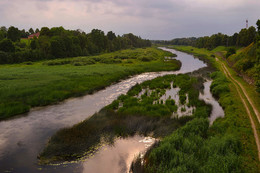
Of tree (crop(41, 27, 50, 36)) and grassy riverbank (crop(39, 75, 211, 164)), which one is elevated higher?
tree (crop(41, 27, 50, 36))

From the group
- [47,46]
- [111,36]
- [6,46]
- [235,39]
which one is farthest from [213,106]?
[111,36]

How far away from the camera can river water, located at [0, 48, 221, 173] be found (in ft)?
48.1

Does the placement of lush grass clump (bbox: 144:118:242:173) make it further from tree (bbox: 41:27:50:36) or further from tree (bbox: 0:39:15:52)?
tree (bbox: 41:27:50:36)

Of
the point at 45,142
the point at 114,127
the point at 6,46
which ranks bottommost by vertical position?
the point at 45,142

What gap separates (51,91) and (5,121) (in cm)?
1107

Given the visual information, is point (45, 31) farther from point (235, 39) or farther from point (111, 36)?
point (235, 39)

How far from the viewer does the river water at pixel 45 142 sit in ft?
48.1

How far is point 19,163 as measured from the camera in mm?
15258

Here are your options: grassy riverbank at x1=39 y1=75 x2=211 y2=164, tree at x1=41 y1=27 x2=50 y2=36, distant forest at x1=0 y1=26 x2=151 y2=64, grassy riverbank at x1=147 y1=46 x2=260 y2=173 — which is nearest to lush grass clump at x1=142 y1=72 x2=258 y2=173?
grassy riverbank at x1=147 y1=46 x2=260 y2=173

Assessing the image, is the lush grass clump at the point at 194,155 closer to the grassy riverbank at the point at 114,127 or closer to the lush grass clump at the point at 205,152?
the lush grass clump at the point at 205,152

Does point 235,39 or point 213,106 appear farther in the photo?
point 235,39

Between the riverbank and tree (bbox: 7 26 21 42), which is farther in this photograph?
tree (bbox: 7 26 21 42)

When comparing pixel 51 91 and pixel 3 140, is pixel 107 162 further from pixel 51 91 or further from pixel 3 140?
pixel 51 91

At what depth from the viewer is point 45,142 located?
18.4 meters
